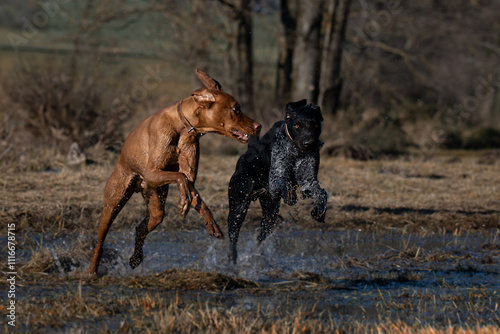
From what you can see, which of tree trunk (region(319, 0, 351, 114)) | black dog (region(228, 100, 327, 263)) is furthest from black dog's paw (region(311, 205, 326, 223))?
tree trunk (region(319, 0, 351, 114))

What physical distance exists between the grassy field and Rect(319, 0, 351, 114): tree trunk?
5.04 metres

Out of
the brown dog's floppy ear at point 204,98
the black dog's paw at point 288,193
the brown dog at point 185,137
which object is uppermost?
the brown dog's floppy ear at point 204,98

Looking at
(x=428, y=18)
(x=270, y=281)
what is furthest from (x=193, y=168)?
(x=428, y=18)

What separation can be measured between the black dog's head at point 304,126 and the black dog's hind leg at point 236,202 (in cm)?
70

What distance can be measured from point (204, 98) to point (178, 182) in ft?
2.02

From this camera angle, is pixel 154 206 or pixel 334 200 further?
pixel 334 200

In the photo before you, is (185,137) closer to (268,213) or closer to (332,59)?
(268,213)

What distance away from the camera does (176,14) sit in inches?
623

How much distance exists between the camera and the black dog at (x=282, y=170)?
5.75m

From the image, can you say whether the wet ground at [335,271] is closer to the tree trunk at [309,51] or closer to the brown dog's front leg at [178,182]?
the brown dog's front leg at [178,182]

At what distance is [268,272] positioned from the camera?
19.5ft

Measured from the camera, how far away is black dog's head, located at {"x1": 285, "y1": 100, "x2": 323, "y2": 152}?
18.6 ft

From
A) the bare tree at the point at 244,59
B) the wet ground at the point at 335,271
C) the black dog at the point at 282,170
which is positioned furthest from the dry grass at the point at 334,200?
the bare tree at the point at 244,59

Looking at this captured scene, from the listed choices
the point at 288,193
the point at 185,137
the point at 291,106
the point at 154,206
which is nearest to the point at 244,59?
the point at 291,106
